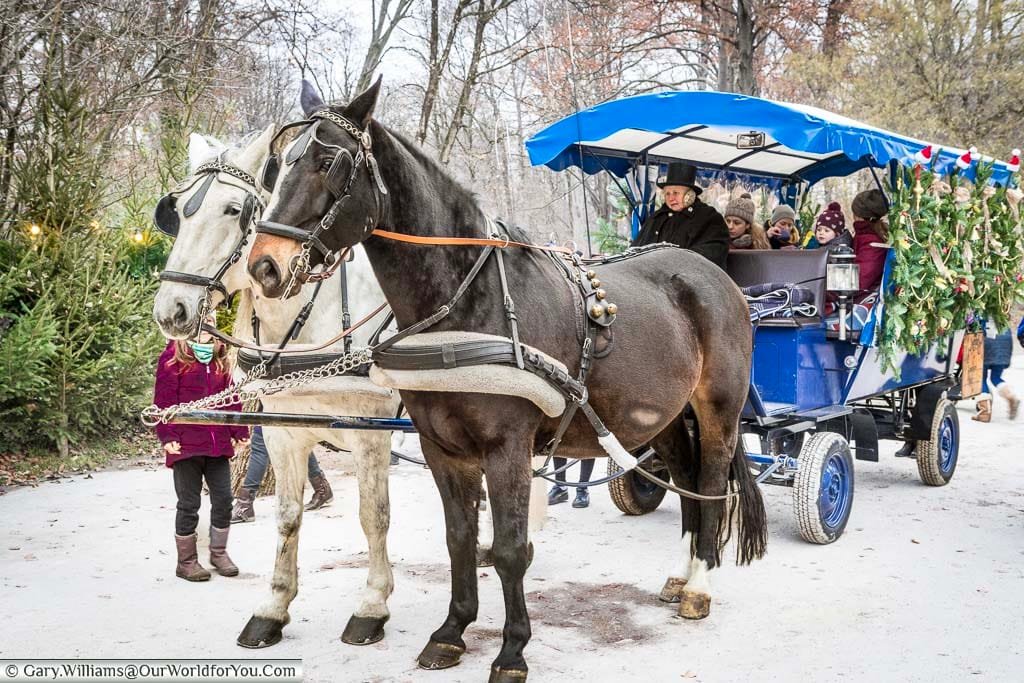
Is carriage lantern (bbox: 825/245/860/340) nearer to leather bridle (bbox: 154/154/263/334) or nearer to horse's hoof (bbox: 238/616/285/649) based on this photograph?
leather bridle (bbox: 154/154/263/334)

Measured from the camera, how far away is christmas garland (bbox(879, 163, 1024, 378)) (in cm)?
601

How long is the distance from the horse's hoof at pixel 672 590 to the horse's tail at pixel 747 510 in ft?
1.32

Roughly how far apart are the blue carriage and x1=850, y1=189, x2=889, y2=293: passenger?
14cm

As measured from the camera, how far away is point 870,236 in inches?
249

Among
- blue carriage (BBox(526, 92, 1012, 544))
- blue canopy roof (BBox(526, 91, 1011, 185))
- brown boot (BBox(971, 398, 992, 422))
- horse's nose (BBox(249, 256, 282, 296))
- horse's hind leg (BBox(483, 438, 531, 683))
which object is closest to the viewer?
horse's nose (BBox(249, 256, 282, 296))

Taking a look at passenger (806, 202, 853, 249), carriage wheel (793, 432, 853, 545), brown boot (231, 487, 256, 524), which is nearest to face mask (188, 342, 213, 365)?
brown boot (231, 487, 256, 524)

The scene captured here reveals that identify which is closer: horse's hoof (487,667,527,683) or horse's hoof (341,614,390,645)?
horse's hoof (487,667,527,683)

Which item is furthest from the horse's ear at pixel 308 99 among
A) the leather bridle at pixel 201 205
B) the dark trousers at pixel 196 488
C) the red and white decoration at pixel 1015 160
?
the red and white decoration at pixel 1015 160

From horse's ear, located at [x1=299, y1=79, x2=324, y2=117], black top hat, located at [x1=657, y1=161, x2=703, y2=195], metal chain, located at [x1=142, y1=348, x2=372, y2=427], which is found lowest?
metal chain, located at [x1=142, y1=348, x2=372, y2=427]

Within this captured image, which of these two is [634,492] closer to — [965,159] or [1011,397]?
[965,159]

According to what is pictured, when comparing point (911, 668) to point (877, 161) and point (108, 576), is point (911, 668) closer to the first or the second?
point (877, 161)

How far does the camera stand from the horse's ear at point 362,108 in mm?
3000

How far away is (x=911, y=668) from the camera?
3.81 m

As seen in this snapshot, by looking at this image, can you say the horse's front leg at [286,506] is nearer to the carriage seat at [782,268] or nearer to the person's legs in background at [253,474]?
the person's legs in background at [253,474]
